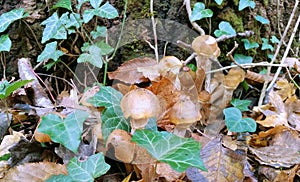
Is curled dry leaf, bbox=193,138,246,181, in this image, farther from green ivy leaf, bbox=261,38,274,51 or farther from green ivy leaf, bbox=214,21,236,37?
green ivy leaf, bbox=261,38,274,51

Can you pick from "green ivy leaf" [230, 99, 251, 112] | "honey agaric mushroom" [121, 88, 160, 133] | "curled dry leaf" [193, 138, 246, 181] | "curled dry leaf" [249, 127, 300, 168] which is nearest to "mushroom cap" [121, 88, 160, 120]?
"honey agaric mushroom" [121, 88, 160, 133]

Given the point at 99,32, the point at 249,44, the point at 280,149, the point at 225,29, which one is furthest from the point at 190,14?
the point at 280,149

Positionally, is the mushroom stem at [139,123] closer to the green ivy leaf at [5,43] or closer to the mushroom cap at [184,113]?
the mushroom cap at [184,113]

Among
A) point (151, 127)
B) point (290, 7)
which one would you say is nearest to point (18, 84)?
point (151, 127)

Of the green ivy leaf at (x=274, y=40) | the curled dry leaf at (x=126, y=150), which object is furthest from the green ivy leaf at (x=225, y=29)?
the curled dry leaf at (x=126, y=150)

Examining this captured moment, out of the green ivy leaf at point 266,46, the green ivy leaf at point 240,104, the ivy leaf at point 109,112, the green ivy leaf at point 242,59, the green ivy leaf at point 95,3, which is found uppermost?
the green ivy leaf at point 95,3

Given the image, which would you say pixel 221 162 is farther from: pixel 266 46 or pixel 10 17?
pixel 10 17
